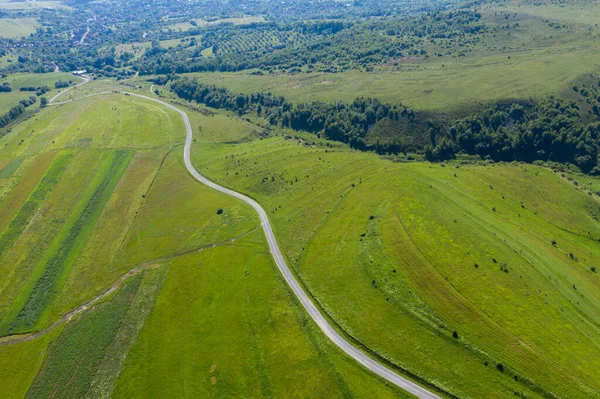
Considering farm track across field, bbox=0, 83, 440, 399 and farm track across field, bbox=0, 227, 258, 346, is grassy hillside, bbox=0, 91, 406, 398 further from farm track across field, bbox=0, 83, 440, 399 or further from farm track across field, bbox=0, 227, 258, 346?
farm track across field, bbox=0, 83, 440, 399

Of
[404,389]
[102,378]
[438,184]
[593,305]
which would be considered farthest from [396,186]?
[102,378]

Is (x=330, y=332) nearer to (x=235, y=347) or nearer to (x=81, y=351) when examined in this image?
(x=235, y=347)

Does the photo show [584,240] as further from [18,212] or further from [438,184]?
[18,212]

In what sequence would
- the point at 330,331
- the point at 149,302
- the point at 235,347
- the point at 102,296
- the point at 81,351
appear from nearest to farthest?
the point at 330,331, the point at 235,347, the point at 81,351, the point at 149,302, the point at 102,296

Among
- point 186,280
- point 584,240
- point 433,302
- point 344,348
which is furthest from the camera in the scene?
point 584,240

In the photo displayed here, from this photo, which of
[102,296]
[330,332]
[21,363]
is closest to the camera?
[330,332]

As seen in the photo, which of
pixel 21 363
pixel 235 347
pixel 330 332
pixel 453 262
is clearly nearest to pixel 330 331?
pixel 330 332

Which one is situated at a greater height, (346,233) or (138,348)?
(346,233)

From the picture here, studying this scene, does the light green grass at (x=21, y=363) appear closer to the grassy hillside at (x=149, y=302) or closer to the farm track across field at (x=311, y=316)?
the grassy hillside at (x=149, y=302)
